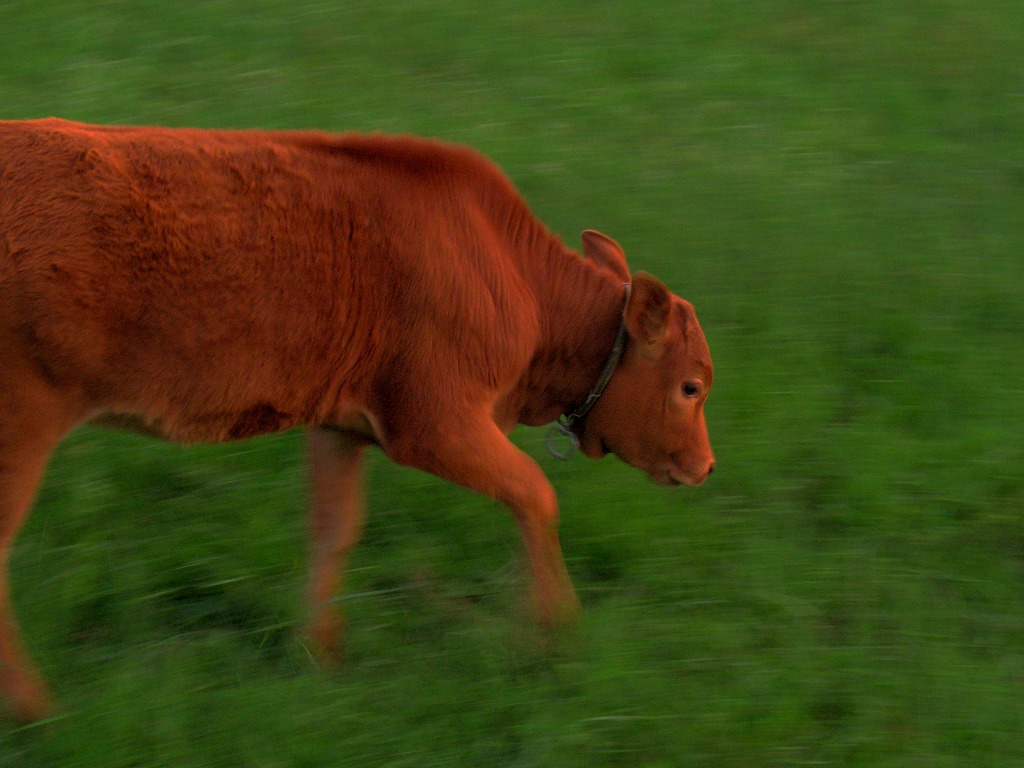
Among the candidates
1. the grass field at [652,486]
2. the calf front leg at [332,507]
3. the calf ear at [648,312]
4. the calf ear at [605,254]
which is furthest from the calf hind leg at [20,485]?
the calf ear at [605,254]

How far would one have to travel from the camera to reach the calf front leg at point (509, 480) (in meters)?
4.47

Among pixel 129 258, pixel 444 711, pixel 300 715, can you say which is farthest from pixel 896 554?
pixel 129 258

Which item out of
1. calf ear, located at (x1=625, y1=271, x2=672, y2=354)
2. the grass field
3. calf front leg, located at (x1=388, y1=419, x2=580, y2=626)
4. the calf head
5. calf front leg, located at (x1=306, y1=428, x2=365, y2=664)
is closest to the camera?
the grass field

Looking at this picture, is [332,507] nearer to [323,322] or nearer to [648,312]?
[323,322]

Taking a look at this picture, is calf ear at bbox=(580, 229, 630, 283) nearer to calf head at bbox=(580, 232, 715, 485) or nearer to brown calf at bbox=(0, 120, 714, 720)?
brown calf at bbox=(0, 120, 714, 720)

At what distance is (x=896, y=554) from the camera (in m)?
5.31

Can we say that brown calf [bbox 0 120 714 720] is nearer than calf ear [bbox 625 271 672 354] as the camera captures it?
Yes

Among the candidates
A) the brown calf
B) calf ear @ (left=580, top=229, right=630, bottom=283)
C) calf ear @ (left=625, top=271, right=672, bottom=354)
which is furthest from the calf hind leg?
calf ear @ (left=580, top=229, right=630, bottom=283)

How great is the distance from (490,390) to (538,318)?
428 millimetres

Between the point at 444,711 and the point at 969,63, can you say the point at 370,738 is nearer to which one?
the point at 444,711

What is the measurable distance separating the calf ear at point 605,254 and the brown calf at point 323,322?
7 cm

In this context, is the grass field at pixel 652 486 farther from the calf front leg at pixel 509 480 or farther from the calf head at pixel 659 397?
the calf head at pixel 659 397

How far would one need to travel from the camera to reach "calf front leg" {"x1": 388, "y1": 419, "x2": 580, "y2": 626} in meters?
4.47

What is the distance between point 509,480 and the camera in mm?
4512
